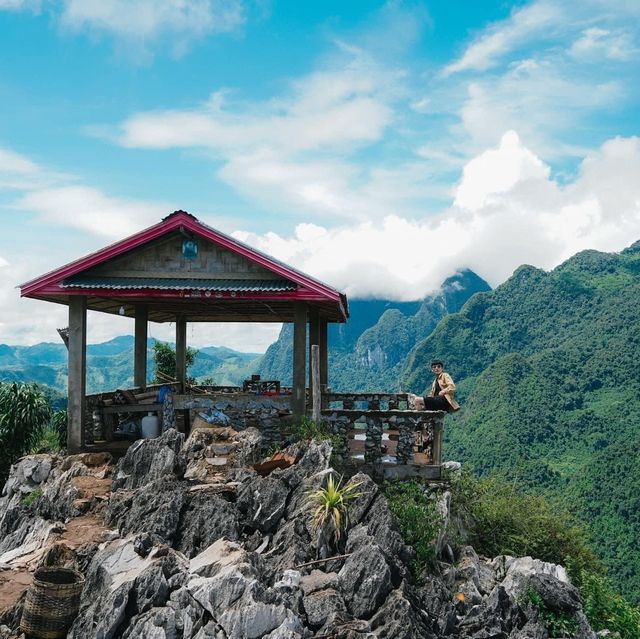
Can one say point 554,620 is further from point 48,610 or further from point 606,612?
point 48,610

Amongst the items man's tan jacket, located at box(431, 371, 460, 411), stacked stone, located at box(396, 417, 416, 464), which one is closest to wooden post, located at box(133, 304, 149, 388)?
stacked stone, located at box(396, 417, 416, 464)

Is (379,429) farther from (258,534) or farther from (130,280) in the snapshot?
(130,280)

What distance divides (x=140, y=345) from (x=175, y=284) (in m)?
4.23

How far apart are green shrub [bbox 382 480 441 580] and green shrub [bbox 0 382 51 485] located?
10.1 metres

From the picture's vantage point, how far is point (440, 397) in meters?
11.0

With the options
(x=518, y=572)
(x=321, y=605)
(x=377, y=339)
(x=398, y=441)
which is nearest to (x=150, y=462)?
(x=398, y=441)

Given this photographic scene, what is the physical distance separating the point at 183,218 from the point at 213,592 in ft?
23.1

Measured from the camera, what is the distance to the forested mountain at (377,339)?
113m

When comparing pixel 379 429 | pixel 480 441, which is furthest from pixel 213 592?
pixel 480 441

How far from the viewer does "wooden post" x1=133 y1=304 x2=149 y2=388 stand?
15375 mm

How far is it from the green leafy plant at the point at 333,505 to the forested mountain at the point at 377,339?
9632 centimetres

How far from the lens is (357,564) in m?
7.03

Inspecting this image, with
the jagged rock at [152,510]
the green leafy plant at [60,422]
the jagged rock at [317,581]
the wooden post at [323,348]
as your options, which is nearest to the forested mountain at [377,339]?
the green leafy plant at [60,422]

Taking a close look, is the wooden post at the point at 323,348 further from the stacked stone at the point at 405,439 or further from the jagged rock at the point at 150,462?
the jagged rock at the point at 150,462
